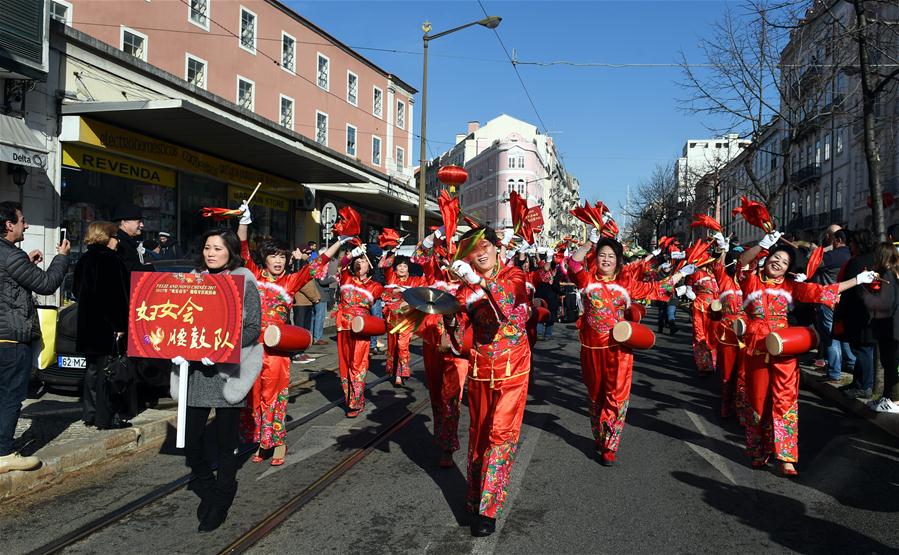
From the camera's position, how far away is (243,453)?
6188 mm

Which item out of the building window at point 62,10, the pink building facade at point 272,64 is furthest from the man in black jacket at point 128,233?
the pink building facade at point 272,64

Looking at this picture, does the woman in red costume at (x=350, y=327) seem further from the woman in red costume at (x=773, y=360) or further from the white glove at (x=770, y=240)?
the white glove at (x=770, y=240)

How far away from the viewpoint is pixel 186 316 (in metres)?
4.11

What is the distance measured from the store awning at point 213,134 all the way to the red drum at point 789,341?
1088cm

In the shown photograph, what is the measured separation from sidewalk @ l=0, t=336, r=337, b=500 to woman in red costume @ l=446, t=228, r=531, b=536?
10.6 ft

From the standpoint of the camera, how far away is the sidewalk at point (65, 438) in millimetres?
5227

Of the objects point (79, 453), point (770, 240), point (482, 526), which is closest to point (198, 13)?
point (79, 453)

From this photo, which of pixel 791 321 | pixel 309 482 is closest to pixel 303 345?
pixel 309 482

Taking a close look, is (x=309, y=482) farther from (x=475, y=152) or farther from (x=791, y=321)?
(x=475, y=152)

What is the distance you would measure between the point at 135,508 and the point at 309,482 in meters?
1.24

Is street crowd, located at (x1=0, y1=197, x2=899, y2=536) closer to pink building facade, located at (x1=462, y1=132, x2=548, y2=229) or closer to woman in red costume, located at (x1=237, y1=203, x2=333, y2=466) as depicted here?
woman in red costume, located at (x1=237, y1=203, x2=333, y2=466)

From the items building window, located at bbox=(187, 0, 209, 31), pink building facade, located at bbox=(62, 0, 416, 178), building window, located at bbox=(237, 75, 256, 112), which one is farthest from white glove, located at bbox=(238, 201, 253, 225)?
building window, located at bbox=(237, 75, 256, 112)

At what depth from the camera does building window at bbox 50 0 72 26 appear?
15.7m

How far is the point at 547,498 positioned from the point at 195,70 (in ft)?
64.2
